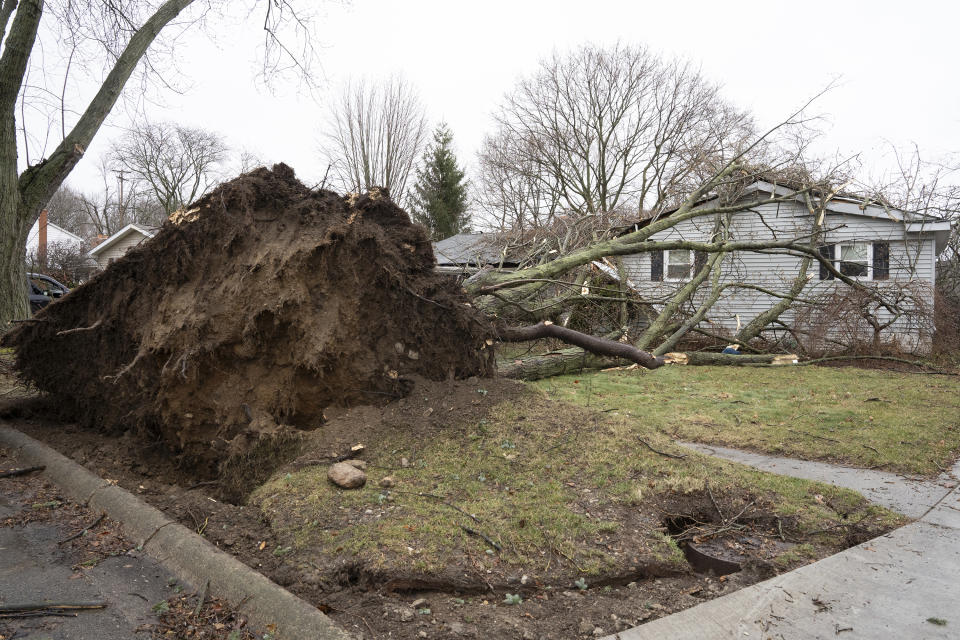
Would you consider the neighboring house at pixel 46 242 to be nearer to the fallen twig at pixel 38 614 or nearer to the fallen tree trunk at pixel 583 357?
the fallen tree trunk at pixel 583 357

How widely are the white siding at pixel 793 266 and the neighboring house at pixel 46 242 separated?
20.3 metres

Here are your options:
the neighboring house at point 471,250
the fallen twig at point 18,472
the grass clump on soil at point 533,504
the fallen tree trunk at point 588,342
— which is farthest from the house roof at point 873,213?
the fallen twig at point 18,472

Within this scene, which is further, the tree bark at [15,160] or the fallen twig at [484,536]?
the tree bark at [15,160]

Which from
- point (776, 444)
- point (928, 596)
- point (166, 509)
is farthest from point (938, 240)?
point (166, 509)

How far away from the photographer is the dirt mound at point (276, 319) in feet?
13.9

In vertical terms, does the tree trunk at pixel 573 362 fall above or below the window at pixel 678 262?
below

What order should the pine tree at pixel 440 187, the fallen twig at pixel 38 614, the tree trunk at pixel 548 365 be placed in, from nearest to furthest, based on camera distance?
the fallen twig at pixel 38 614, the tree trunk at pixel 548 365, the pine tree at pixel 440 187

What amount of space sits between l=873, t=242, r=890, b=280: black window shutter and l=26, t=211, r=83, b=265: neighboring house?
979 inches

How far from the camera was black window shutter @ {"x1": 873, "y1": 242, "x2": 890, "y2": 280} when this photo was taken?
15.4 meters

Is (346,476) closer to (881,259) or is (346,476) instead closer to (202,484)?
(202,484)

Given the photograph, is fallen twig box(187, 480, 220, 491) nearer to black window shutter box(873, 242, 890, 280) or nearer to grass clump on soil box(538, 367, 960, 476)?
grass clump on soil box(538, 367, 960, 476)

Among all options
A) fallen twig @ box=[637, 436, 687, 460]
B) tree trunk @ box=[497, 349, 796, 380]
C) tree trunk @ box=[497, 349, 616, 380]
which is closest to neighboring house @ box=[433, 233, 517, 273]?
tree trunk @ box=[497, 349, 796, 380]

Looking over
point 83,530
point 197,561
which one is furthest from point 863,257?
point 83,530

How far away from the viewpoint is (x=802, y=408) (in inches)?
304
